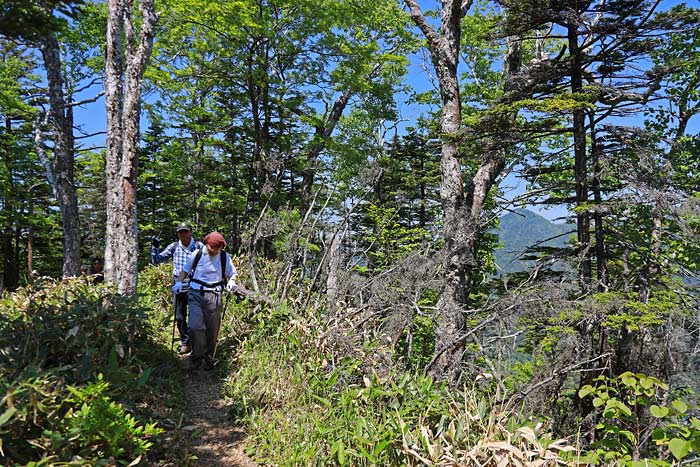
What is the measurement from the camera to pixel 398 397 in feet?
11.4

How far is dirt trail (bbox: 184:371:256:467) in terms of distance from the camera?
361cm

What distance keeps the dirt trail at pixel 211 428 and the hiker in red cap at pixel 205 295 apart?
314 millimetres

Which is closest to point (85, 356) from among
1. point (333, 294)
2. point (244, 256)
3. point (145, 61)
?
point (333, 294)

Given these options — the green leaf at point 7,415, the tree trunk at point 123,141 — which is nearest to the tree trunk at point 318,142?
the tree trunk at point 123,141

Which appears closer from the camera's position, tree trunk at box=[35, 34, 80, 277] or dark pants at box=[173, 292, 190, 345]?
dark pants at box=[173, 292, 190, 345]

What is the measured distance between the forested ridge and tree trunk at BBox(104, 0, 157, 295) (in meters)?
0.04

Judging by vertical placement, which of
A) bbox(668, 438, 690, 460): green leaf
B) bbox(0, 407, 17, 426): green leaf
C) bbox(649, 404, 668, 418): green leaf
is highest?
bbox(0, 407, 17, 426): green leaf

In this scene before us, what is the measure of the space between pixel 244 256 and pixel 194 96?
8.89m

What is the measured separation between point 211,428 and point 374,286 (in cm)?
359

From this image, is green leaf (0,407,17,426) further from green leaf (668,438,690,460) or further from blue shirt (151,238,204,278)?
blue shirt (151,238,204,278)

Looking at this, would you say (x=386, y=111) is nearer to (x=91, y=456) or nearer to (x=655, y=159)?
(x=655, y=159)

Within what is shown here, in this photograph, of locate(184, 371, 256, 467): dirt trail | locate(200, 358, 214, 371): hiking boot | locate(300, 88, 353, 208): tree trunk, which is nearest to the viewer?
locate(184, 371, 256, 467): dirt trail

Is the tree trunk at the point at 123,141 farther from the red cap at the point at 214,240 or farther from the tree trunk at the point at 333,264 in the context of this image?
the tree trunk at the point at 333,264

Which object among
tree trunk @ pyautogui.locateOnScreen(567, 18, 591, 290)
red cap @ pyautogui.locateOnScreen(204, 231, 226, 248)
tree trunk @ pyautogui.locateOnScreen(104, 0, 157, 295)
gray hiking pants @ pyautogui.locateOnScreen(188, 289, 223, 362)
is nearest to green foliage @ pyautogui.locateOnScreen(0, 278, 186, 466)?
gray hiking pants @ pyautogui.locateOnScreen(188, 289, 223, 362)
